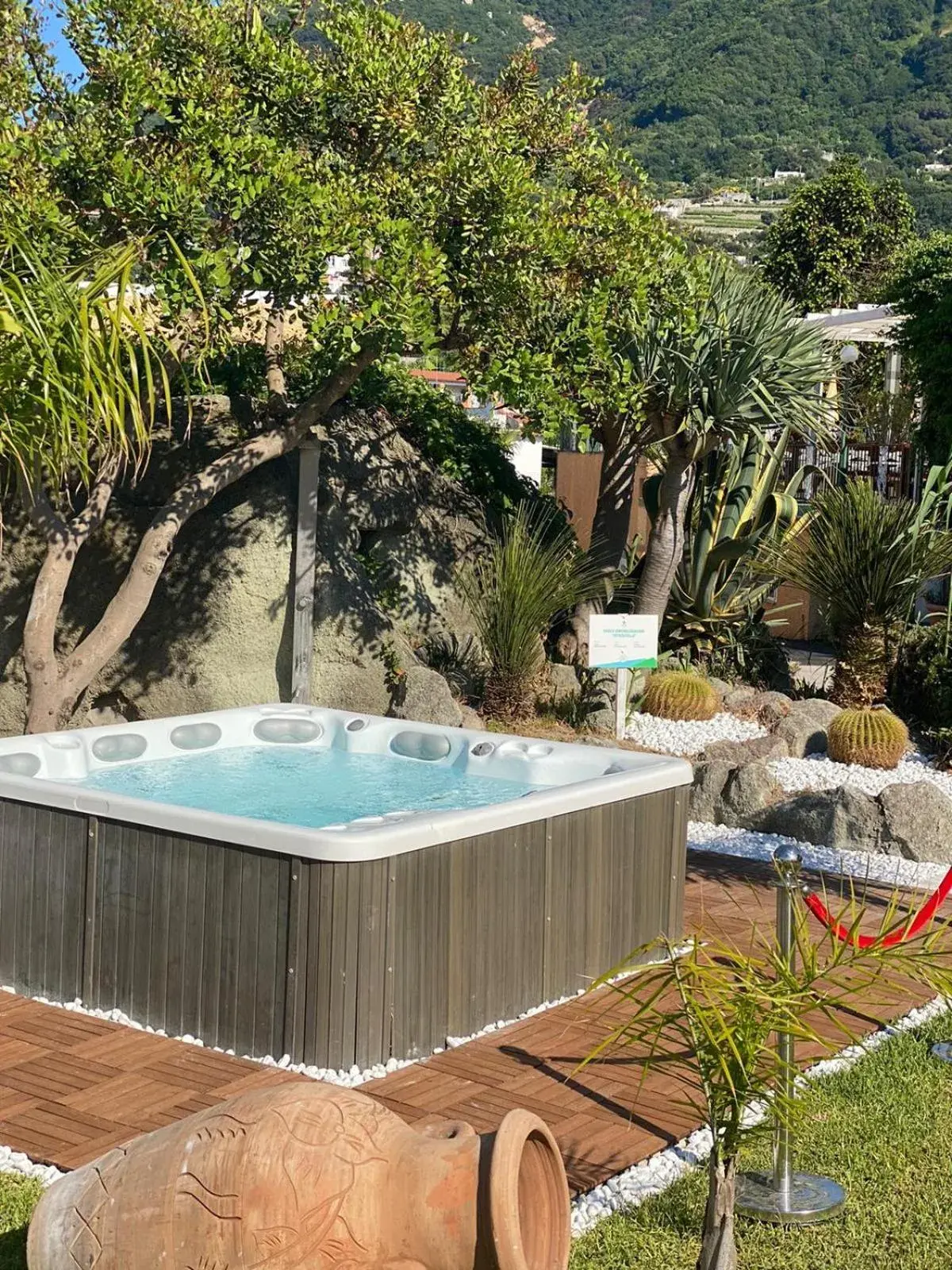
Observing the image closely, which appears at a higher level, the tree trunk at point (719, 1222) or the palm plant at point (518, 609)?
the palm plant at point (518, 609)

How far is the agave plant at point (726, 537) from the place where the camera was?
11.6 metres

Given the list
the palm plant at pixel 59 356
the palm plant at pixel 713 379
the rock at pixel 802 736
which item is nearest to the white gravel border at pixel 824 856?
the rock at pixel 802 736

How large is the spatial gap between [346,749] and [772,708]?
432cm

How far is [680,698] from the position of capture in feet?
35.3

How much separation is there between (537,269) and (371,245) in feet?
4.23

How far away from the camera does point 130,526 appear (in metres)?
10.5

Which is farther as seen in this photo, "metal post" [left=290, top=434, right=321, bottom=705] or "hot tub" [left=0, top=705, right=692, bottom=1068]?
"metal post" [left=290, top=434, right=321, bottom=705]

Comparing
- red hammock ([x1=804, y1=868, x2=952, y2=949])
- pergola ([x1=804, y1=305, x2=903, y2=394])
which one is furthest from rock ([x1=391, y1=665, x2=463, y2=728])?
pergola ([x1=804, y1=305, x2=903, y2=394])

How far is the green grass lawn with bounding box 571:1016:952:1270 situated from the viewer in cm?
361

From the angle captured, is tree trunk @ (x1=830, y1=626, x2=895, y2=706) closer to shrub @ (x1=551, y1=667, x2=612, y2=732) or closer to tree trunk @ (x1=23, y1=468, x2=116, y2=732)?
shrub @ (x1=551, y1=667, x2=612, y2=732)

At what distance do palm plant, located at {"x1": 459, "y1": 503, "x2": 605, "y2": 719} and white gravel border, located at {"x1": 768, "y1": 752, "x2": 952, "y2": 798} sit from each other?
181 cm

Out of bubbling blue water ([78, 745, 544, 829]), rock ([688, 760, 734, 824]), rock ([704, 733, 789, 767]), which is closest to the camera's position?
bubbling blue water ([78, 745, 544, 829])

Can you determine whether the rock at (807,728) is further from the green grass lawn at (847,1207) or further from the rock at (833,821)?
the green grass lawn at (847,1207)

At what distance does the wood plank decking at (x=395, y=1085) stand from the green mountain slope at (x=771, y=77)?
228 ft
